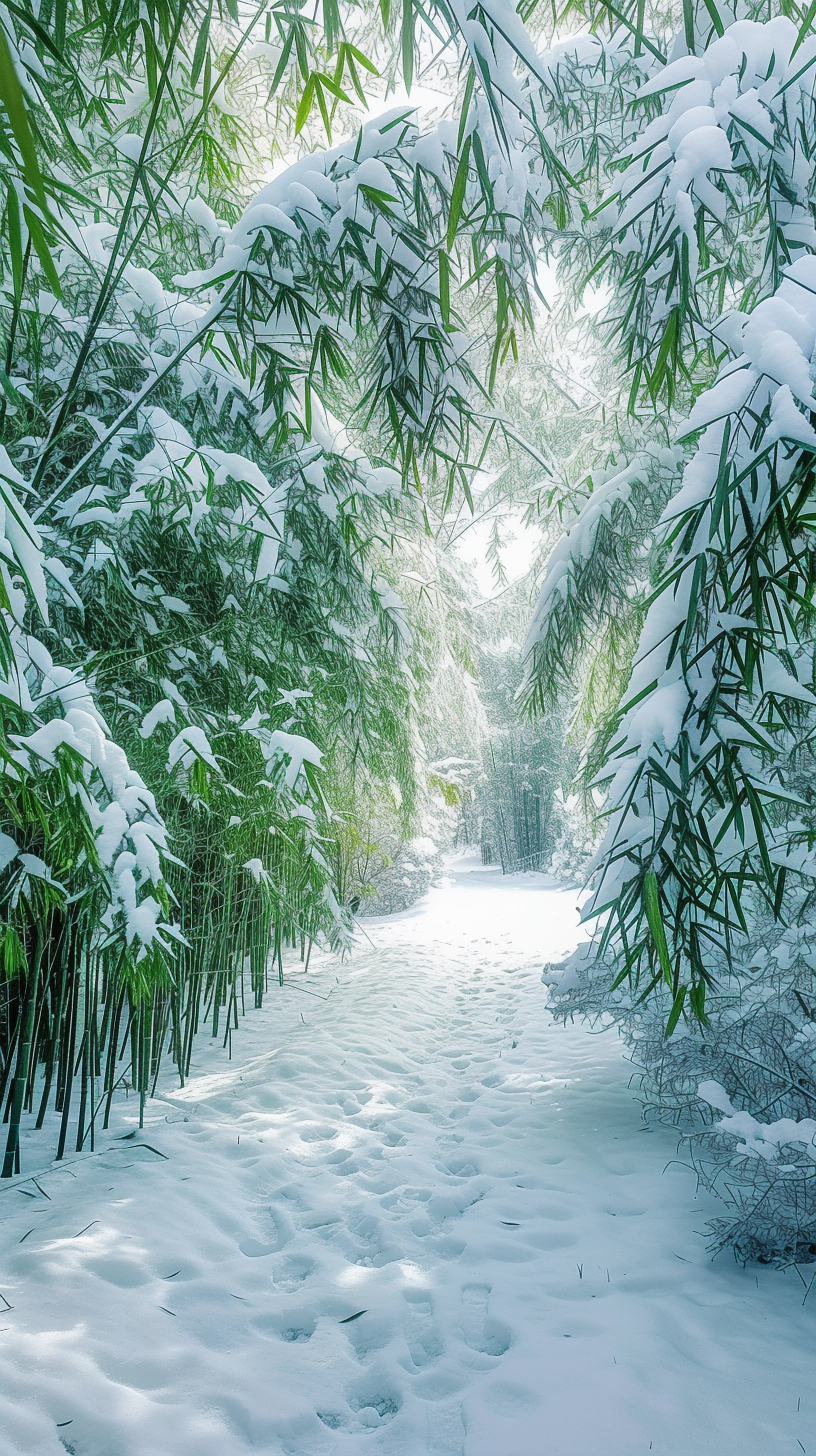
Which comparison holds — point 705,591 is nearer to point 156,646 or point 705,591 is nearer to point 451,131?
point 451,131

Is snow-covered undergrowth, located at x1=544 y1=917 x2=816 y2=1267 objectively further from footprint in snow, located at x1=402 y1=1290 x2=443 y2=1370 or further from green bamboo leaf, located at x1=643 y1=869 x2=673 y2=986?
footprint in snow, located at x1=402 y1=1290 x2=443 y2=1370

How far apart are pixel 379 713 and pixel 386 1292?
2.03 metres

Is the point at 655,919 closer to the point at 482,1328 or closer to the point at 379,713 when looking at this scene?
the point at 482,1328

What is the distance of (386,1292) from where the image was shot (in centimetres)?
159

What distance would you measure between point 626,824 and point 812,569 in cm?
44

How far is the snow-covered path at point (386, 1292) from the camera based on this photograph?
1.20m

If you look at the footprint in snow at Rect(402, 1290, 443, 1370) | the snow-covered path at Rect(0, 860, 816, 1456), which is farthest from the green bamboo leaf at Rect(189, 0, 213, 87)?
the footprint in snow at Rect(402, 1290, 443, 1370)

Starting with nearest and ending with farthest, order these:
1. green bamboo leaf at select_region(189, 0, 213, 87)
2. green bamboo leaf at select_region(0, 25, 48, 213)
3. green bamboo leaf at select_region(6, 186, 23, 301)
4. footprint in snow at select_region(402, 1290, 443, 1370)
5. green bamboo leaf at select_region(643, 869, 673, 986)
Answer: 1. green bamboo leaf at select_region(0, 25, 48, 213)
2. green bamboo leaf at select_region(6, 186, 23, 301)
3. green bamboo leaf at select_region(189, 0, 213, 87)
4. green bamboo leaf at select_region(643, 869, 673, 986)
5. footprint in snow at select_region(402, 1290, 443, 1370)

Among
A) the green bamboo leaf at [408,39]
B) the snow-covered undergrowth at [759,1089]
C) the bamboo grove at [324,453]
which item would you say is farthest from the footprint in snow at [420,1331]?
the green bamboo leaf at [408,39]

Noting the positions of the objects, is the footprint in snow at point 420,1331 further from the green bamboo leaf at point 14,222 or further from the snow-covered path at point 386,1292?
the green bamboo leaf at point 14,222

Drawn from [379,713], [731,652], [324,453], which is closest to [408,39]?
[731,652]

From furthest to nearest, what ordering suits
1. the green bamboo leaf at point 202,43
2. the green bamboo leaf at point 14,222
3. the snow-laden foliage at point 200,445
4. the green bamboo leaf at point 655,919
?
the snow-laden foliage at point 200,445 → the green bamboo leaf at point 655,919 → the green bamboo leaf at point 202,43 → the green bamboo leaf at point 14,222

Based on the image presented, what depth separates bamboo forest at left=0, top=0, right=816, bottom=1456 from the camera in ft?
3.56

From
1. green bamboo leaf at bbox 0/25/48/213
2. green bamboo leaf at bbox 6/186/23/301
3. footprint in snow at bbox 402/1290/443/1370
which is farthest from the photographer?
footprint in snow at bbox 402/1290/443/1370
